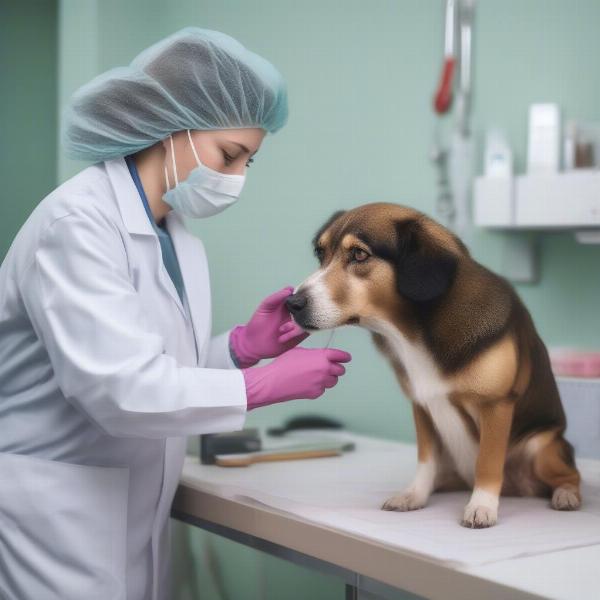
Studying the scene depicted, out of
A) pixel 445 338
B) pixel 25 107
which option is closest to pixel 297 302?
pixel 445 338

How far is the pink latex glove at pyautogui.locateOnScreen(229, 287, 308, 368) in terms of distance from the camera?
1358 millimetres

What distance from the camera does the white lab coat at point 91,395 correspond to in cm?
107

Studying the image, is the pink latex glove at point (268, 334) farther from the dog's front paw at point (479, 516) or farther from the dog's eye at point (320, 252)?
the dog's front paw at point (479, 516)

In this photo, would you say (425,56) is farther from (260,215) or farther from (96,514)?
(96,514)

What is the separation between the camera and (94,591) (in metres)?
1.15

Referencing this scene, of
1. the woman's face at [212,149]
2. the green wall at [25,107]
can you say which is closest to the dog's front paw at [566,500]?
the woman's face at [212,149]

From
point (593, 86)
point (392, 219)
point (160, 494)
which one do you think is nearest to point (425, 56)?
point (593, 86)

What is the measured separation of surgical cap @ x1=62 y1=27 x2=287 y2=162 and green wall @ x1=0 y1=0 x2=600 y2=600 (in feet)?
2.71

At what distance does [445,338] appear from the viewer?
1.14 metres

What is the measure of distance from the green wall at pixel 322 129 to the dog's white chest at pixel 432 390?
725 millimetres

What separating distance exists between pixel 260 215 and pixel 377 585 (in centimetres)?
139

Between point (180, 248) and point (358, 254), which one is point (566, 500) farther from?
point (180, 248)

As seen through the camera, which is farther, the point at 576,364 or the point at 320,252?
the point at 576,364

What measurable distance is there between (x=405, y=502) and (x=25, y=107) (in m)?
1.61
